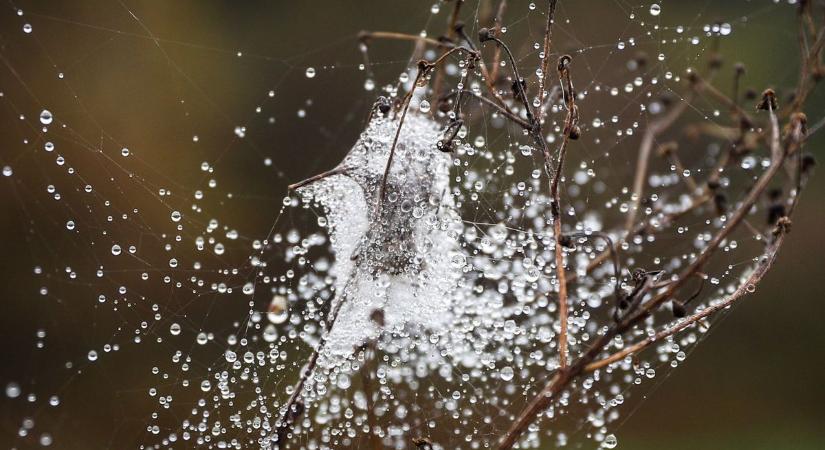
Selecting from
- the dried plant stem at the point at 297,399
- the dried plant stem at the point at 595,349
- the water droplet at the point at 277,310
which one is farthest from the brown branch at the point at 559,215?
the water droplet at the point at 277,310

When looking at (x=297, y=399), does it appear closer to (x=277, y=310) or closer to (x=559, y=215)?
(x=277, y=310)

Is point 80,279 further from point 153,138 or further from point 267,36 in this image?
A: point 267,36

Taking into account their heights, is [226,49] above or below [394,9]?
below

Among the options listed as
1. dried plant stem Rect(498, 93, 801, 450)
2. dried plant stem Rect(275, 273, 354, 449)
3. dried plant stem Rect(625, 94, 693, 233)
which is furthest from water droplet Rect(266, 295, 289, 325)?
dried plant stem Rect(625, 94, 693, 233)

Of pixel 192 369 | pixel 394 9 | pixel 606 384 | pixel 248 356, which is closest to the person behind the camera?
pixel 248 356

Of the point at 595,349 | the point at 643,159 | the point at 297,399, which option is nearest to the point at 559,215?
the point at 595,349

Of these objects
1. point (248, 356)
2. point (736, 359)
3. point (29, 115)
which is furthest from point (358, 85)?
point (736, 359)

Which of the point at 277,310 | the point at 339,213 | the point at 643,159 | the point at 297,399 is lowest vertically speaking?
the point at 297,399

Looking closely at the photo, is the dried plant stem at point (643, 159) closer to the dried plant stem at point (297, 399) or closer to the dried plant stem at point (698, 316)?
the dried plant stem at point (698, 316)
